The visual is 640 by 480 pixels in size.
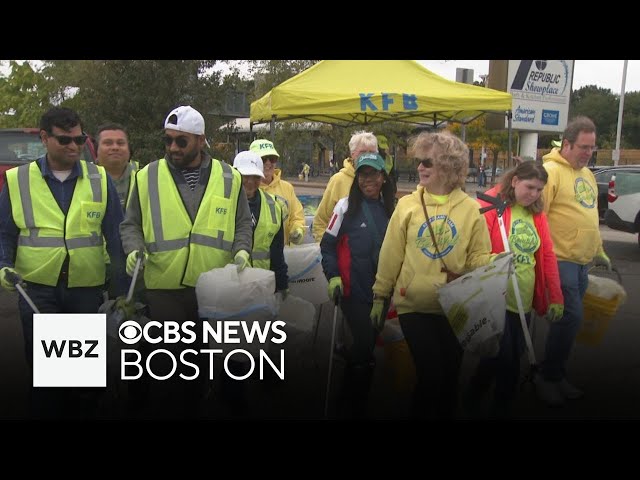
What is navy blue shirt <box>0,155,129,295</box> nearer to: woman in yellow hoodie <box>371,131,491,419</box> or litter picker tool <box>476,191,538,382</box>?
woman in yellow hoodie <box>371,131,491,419</box>

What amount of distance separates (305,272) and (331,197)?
0.84 meters

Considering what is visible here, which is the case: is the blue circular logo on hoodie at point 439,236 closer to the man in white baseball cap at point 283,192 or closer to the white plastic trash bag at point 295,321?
the white plastic trash bag at point 295,321

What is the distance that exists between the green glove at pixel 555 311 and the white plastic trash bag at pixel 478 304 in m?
0.76

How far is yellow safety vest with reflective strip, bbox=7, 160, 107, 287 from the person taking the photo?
10.5 ft

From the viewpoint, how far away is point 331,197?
5.27m

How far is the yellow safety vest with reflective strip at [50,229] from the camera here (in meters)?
3.20

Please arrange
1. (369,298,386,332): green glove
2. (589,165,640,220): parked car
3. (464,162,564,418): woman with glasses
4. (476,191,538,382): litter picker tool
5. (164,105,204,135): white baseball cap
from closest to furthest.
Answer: (164,105,204,135): white baseball cap → (369,298,386,332): green glove → (476,191,538,382): litter picker tool → (464,162,564,418): woman with glasses → (589,165,640,220): parked car

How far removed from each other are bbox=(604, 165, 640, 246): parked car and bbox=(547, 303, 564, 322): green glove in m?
9.16

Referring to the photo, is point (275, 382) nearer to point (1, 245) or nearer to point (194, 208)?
point (194, 208)

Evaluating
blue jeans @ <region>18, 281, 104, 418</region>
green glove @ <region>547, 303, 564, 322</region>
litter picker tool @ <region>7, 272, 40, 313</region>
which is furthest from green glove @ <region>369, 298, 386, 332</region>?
litter picker tool @ <region>7, 272, 40, 313</region>

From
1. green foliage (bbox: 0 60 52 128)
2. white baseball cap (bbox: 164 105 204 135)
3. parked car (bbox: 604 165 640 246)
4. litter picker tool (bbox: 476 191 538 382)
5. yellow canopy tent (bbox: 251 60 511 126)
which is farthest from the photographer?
green foliage (bbox: 0 60 52 128)

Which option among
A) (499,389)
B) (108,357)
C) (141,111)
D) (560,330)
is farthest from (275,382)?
(141,111)

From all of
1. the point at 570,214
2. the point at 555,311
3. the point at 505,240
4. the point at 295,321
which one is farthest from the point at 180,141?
the point at 570,214

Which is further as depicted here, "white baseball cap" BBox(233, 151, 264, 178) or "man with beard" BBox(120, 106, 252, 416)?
"white baseball cap" BBox(233, 151, 264, 178)
